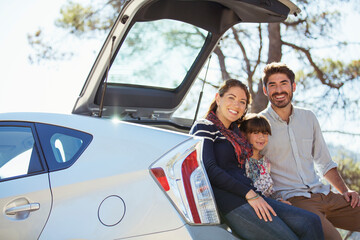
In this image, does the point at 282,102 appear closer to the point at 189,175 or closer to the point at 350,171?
the point at 189,175

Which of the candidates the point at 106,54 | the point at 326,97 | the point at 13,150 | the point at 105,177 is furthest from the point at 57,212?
the point at 326,97

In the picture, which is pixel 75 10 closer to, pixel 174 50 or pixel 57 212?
pixel 174 50

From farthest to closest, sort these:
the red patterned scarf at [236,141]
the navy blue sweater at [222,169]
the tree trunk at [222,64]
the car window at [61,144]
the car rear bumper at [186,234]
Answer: the tree trunk at [222,64] → the red patterned scarf at [236,141] → the navy blue sweater at [222,169] → the car window at [61,144] → the car rear bumper at [186,234]

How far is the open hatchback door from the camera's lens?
128 inches

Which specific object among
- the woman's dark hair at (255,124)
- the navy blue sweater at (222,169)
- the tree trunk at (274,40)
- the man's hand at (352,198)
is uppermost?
the tree trunk at (274,40)

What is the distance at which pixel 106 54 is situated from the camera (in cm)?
320

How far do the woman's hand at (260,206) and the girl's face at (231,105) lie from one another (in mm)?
685

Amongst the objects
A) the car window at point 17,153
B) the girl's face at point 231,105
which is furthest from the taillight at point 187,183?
the girl's face at point 231,105

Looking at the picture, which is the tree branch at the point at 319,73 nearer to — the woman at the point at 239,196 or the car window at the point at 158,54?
the car window at the point at 158,54

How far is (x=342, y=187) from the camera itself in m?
3.98

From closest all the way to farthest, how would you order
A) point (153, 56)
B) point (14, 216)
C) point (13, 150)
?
1. point (14, 216)
2. point (13, 150)
3. point (153, 56)

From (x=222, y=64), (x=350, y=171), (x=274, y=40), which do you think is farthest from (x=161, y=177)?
(x=350, y=171)

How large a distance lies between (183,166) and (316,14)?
9.03 meters

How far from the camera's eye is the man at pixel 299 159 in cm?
376
